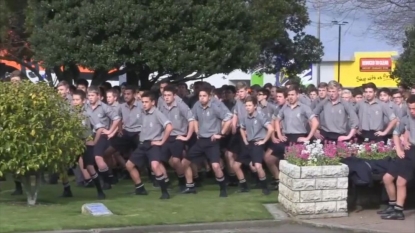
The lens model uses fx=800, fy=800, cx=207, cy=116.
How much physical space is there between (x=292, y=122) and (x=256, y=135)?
2.23ft

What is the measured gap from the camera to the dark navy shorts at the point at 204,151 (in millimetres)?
13289

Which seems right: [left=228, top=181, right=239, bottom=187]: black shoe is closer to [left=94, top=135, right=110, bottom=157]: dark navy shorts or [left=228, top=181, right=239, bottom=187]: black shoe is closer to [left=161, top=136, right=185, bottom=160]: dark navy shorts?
[left=161, top=136, right=185, bottom=160]: dark navy shorts

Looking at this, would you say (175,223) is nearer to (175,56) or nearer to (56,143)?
(56,143)

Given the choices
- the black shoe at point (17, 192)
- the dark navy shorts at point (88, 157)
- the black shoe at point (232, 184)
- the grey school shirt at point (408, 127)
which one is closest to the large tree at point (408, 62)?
the black shoe at point (232, 184)

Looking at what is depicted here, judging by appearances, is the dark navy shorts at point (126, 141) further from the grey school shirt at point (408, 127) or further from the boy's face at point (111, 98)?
the grey school shirt at point (408, 127)

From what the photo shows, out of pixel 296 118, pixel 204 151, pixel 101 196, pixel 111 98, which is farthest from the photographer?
pixel 111 98

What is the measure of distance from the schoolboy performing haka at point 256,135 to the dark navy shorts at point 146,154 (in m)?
1.65

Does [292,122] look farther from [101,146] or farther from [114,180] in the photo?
[114,180]

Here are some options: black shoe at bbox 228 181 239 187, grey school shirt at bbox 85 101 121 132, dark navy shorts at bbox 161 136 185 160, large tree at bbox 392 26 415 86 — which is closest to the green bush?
grey school shirt at bbox 85 101 121 132

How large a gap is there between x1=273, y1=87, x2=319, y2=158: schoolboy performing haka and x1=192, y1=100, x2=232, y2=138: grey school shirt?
0.99 m

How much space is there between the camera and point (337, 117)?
14734 millimetres

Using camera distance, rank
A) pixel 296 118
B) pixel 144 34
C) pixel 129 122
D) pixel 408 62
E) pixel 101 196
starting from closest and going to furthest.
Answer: pixel 101 196
pixel 296 118
pixel 129 122
pixel 144 34
pixel 408 62

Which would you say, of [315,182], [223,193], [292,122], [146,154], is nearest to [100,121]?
[146,154]

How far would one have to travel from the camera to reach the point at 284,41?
29.9 metres
